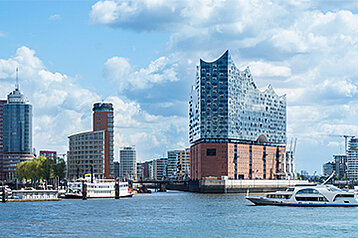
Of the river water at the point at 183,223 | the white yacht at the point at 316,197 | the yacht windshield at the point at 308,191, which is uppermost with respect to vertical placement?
the yacht windshield at the point at 308,191

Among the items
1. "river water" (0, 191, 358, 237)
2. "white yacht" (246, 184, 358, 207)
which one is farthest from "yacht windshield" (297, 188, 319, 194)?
"river water" (0, 191, 358, 237)

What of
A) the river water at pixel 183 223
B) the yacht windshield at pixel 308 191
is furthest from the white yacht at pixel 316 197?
the river water at pixel 183 223

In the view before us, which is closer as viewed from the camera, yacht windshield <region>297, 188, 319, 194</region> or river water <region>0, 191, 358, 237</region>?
river water <region>0, 191, 358, 237</region>

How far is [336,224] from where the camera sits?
352 feet

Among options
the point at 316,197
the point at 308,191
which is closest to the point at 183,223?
the point at 316,197

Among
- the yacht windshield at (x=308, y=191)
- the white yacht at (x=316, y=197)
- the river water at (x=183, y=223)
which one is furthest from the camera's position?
the yacht windshield at (x=308, y=191)

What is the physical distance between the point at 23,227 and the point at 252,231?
36.7m

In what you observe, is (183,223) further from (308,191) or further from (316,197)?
(308,191)

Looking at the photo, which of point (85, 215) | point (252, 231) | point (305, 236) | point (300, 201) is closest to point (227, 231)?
point (252, 231)

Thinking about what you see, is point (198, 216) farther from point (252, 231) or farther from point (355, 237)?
point (355, 237)

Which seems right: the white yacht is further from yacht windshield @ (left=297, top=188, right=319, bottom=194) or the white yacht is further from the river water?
the river water

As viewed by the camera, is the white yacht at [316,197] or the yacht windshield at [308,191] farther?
the yacht windshield at [308,191]

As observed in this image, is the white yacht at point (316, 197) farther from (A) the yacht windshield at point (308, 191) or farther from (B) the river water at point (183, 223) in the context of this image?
(B) the river water at point (183, 223)

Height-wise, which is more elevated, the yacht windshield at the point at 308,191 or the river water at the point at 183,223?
the yacht windshield at the point at 308,191
